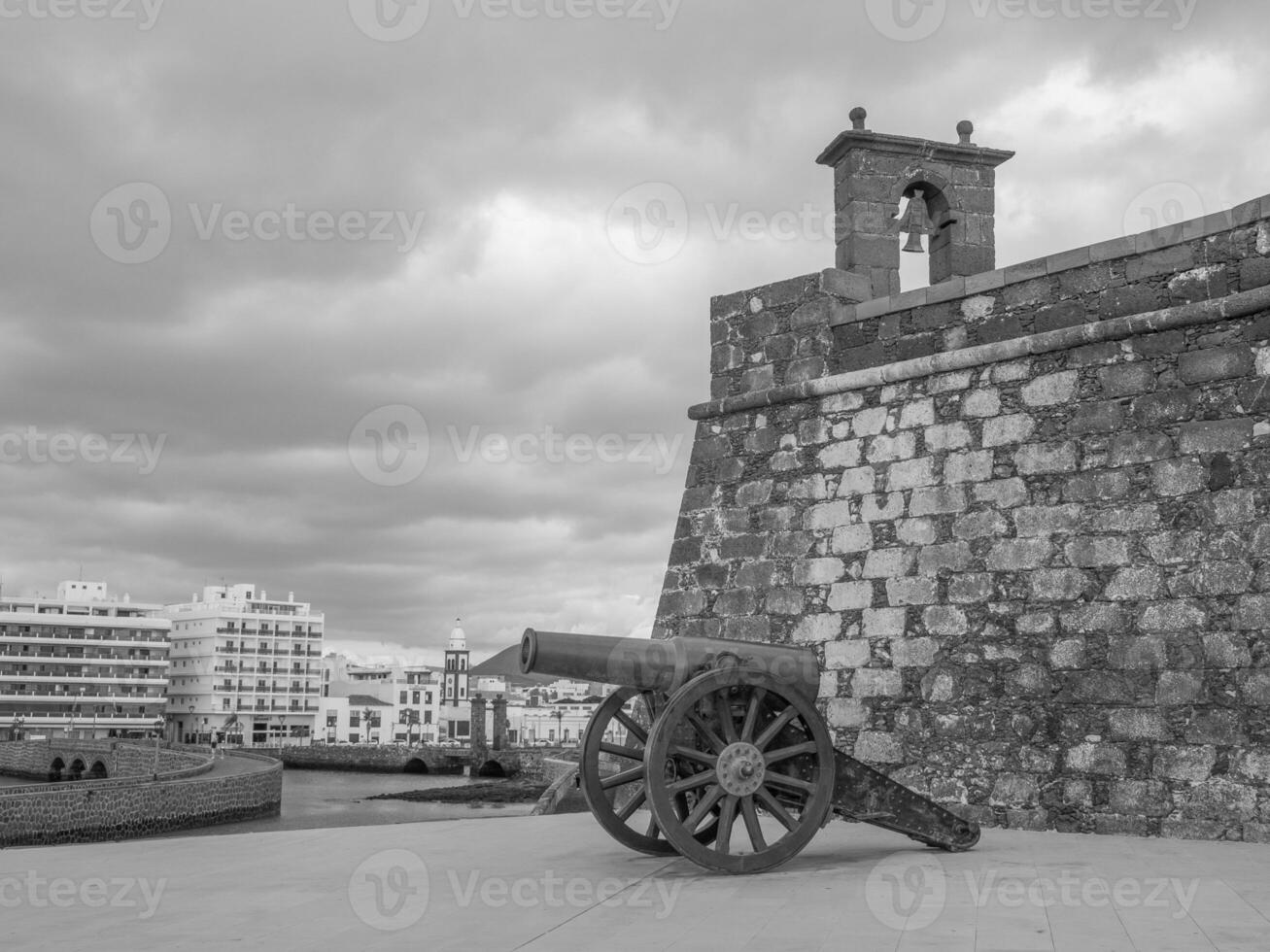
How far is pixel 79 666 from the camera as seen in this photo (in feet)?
293

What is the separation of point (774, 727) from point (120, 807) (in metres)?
31.6

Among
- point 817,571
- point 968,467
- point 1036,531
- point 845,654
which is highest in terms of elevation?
point 968,467

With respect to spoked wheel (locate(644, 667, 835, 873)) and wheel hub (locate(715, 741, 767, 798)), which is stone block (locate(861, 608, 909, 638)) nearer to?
spoked wheel (locate(644, 667, 835, 873))

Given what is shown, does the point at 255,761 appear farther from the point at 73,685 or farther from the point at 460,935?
the point at 460,935

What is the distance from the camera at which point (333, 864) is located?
613cm

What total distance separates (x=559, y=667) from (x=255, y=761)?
174ft

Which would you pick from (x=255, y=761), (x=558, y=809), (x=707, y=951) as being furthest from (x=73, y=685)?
(x=707, y=951)

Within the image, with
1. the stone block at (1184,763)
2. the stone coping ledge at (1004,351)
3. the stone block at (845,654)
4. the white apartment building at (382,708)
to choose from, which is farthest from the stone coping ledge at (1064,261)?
the white apartment building at (382,708)

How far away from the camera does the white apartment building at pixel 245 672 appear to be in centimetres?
9881

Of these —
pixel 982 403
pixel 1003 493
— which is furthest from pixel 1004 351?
pixel 1003 493
